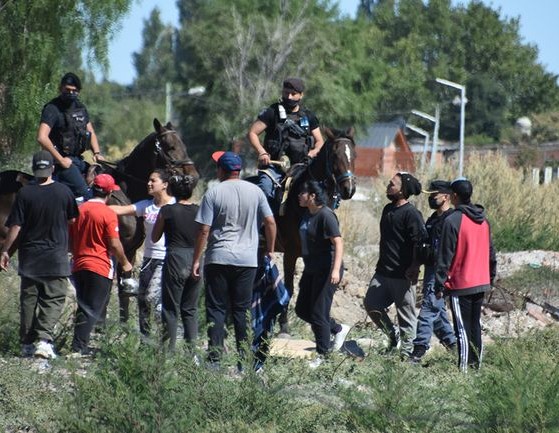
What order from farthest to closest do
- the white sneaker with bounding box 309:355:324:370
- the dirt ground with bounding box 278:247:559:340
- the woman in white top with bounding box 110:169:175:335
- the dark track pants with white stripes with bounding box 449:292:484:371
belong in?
the dirt ground with bounding box 278:247:559:340 < the woman in white top with bounding box 110:169:175:335 < the dark track pants with white stripes with bounding box 449:292:484:371 < the white sneaker with bounding box 309:355:324:370

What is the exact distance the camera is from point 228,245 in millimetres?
11758

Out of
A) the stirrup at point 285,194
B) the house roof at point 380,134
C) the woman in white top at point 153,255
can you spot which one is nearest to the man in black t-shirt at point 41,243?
the woman in white top at point 153,255

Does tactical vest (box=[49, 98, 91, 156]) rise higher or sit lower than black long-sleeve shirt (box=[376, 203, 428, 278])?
higher

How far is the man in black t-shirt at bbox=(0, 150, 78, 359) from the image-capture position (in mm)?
12586

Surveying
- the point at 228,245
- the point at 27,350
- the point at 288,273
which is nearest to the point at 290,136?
the point at 288,273

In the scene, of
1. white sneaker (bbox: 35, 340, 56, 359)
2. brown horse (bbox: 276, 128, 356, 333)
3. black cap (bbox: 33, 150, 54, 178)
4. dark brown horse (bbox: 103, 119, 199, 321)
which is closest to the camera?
white sneaker (bbox: 35, 340, 56, 359)

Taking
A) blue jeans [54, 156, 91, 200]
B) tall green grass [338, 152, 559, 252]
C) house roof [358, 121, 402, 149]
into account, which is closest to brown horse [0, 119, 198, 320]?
blue jeans [54, 156, 91, 200]

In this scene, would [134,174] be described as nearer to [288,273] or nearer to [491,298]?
[288,273]

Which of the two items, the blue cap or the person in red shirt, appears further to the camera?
the person in red shirt

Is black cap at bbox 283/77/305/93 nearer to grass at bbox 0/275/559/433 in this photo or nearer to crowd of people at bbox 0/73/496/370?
crowd of people at bbox 0/73/496/370

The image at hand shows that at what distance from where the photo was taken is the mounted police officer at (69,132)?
48.8 ft

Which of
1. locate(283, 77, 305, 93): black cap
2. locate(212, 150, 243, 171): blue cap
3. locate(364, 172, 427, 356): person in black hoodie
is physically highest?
locate(283, 77, 305, 93): black cap

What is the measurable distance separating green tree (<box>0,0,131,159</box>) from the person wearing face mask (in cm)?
830

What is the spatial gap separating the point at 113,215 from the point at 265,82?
131ft
